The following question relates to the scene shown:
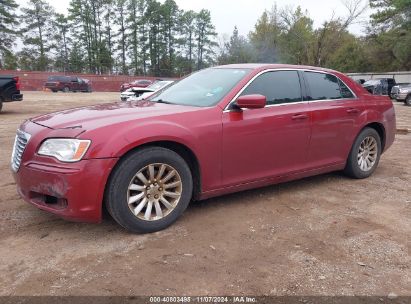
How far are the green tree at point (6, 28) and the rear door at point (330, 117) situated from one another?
64.5 metres

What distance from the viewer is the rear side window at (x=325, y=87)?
497 centimetres

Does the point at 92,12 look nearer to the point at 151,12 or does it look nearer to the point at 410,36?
the point at 151,12

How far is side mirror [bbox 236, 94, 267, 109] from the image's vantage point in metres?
3.97

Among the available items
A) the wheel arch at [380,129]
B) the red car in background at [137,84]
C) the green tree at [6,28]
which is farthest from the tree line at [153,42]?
the wheel arch at [380,129]

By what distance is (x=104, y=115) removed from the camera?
3744 mm

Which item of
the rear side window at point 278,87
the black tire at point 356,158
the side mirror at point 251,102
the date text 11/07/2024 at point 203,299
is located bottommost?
the date text 11/07/2024 at point 203,299

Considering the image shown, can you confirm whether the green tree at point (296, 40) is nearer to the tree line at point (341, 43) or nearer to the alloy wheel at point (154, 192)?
the tree line at point (341, 43)

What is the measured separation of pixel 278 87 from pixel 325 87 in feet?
2.82

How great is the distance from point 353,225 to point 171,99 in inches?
91.2

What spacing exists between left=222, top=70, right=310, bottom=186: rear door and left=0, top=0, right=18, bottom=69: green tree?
6464 cm

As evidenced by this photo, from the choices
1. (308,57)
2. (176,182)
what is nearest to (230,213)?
(176,182)

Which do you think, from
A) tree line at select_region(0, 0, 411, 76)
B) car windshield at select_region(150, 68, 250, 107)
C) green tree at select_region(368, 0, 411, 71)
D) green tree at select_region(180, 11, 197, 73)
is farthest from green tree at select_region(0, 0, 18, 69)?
car windshield at select_region(150, 68, 250, 107)

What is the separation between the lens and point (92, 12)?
7088cm

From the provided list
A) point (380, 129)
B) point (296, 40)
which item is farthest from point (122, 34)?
point (380, 129)
